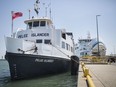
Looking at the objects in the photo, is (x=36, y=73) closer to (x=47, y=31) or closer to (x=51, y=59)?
(x=51, y=59)

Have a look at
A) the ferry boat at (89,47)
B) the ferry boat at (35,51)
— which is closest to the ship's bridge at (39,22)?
the ferry boat at (35,51)

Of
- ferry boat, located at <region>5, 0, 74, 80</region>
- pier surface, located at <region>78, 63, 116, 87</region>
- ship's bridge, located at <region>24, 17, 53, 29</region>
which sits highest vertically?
ship's bridge, located at <region>24, 17, 53, 29</region>

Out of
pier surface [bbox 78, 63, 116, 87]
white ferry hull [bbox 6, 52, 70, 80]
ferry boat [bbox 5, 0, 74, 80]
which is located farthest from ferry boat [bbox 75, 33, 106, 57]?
pier surface [bbox 78, 63, 116, 87]

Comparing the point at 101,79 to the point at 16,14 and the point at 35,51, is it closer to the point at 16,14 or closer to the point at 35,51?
the point at 35,51

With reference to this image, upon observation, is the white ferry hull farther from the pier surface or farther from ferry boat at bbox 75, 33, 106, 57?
ferry boat at bbox 75, 33, 106, 57

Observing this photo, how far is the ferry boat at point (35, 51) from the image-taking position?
12.8 meters

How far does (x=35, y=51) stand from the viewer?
14266mm

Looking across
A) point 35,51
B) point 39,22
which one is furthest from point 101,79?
point 39,22

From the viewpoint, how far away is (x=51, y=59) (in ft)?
49.7

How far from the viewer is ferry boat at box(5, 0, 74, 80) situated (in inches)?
502

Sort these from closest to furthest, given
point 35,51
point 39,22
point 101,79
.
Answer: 1. point 101,79
2. point 35,51
3. point 39,22

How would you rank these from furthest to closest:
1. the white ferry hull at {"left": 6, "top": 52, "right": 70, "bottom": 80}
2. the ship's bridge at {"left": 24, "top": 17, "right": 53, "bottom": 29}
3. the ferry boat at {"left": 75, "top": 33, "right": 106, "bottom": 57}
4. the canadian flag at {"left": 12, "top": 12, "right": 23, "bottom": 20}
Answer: the ferry boat at {"left": 75, "top": 33, "right": 106, "bottom": 57}, the ship's bridge at {"left": 24, "top": 17, "right": 53, "bottom": 29}, the canadian flag at {"left": 12, "top": 12, "right": 23, "bottom": 20}, the white ferry hull at {"left": 6, "top": 52, "right": 70, "bottom": 80}

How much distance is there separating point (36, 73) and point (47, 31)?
17.7ft

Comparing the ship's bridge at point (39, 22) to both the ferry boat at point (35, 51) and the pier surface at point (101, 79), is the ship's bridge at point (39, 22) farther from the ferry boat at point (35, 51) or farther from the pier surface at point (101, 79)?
the pier surface at point (101, 79)
